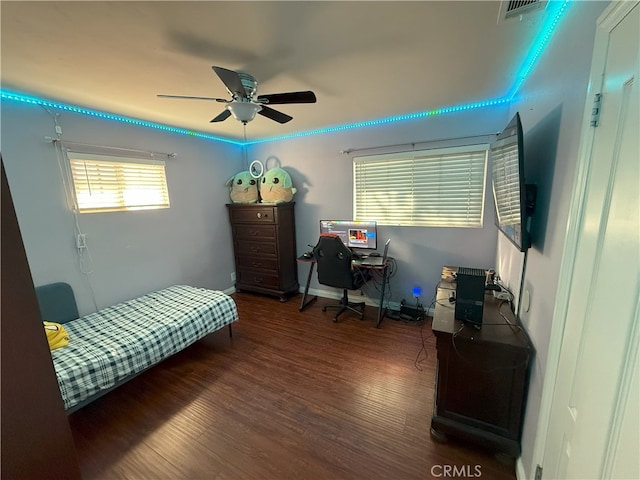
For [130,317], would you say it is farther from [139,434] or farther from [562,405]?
[562,405]

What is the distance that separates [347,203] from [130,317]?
Result: 2698mm

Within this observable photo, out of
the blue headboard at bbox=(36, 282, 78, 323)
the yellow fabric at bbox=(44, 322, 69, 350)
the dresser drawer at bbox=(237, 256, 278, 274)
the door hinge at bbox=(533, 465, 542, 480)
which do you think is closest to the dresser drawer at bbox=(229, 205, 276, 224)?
the dresser drawer at bbox=(237, 256, 278, 274)

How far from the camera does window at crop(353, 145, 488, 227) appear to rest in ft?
9.00

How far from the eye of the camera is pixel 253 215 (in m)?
3.62

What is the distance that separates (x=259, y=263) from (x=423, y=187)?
247 centimetres

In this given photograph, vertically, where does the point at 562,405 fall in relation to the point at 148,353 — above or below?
above

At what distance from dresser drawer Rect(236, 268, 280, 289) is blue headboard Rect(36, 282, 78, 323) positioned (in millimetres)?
1915

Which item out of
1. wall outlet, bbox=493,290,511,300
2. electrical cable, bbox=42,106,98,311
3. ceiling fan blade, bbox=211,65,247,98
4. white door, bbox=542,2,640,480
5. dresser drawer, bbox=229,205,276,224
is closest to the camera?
white door, bbox=542,2,640,480

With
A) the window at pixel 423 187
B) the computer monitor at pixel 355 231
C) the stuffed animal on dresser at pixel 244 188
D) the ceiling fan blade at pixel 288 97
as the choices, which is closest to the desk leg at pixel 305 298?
the computer monitor at pixel 355 231

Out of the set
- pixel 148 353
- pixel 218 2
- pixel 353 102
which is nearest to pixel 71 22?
pixel 218 2

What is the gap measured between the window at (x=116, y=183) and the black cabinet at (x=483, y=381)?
323 cm

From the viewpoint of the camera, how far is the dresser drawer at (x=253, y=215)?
348 centimetres

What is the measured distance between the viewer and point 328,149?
11.2ft

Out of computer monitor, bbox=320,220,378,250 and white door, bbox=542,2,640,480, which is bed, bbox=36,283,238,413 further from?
white door, bbox=542,2,640,480
